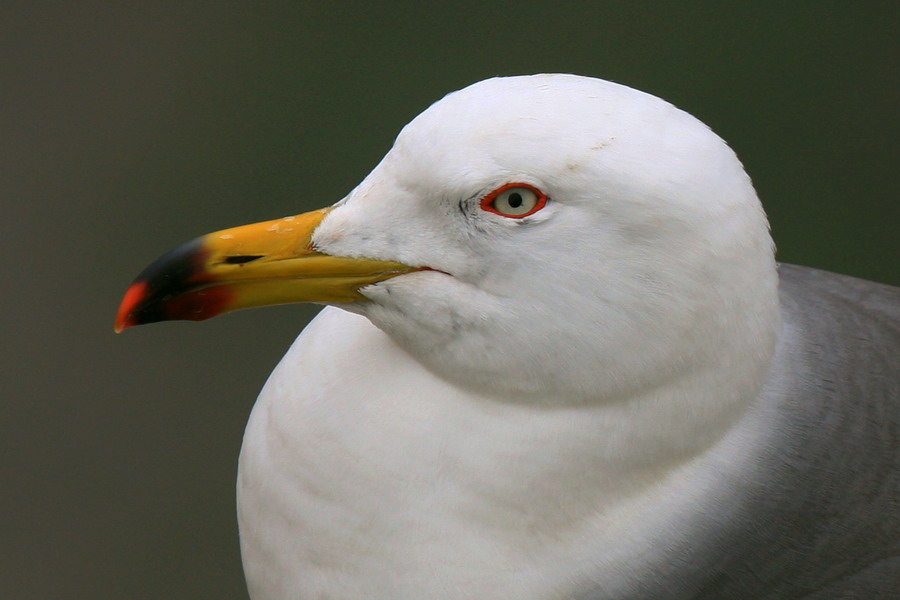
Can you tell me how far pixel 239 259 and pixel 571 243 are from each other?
36 cm

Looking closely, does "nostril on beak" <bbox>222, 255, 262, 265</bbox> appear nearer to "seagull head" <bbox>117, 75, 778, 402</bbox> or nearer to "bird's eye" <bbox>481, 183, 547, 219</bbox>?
"seagull head" <bbox>117, 75, 778, 402</bbox>

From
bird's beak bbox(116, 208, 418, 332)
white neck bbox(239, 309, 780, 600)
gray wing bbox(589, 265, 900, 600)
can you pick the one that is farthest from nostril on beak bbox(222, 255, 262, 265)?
gray wing bbox(589, 265, 900, 600)

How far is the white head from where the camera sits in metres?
1.13

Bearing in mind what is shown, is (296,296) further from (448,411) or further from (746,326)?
(746,326)

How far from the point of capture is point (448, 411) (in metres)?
1.27


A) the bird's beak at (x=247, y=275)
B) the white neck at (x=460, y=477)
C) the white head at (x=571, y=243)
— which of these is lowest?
the white neck at (x=460, y=477)

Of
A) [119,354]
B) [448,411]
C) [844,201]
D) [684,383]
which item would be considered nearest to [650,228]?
[684,383]

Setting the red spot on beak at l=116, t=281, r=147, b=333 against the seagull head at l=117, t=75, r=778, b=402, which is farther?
the red spot on beak at l=116, t=281, r=147, b=333

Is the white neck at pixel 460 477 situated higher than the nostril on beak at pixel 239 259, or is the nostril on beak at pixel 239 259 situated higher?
the nostril on beak at pixel 239 259

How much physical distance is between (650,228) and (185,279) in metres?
0.50

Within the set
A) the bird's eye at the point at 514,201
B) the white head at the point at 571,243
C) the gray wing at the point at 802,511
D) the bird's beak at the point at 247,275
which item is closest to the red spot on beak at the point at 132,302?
the bird's beak at the point at 247,275

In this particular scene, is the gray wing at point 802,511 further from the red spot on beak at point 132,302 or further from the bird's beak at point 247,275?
the red spot on beak at point 132,302

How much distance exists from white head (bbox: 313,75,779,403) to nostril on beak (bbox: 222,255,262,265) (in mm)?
76

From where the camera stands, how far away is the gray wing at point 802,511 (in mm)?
1272
